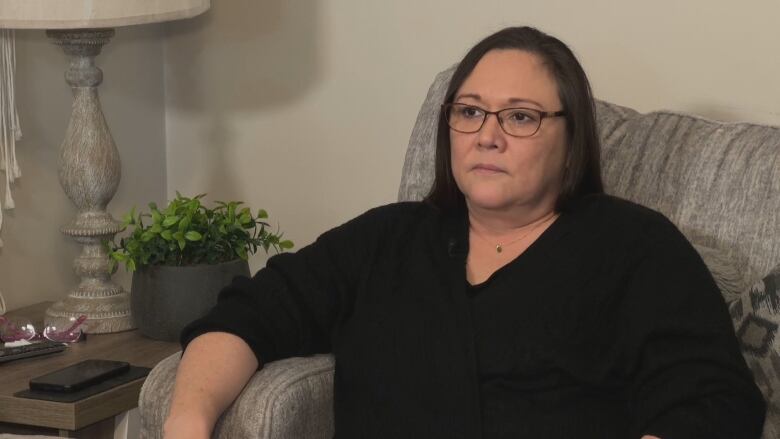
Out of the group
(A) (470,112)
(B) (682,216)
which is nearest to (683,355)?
(B) (682,216)

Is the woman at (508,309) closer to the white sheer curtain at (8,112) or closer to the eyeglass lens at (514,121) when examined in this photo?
the eyeglass lens at (514,121)

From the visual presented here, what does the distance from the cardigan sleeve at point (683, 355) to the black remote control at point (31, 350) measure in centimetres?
112

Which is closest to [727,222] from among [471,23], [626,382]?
[626,382]

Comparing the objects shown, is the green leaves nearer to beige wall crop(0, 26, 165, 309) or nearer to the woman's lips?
beige wall crop(0, 26, 165, 309)

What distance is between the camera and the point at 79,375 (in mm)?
2162

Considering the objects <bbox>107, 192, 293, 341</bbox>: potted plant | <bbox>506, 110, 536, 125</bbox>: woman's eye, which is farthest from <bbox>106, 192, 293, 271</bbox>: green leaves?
<bbox>506, 110, 536, 125</bbox>: woman's eye

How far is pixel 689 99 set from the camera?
8.05 feet

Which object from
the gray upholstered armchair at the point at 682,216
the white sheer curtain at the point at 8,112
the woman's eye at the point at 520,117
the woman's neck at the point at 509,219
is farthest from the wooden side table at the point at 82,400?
the woman's eye at the point at 520,117

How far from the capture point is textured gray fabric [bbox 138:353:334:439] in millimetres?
1758

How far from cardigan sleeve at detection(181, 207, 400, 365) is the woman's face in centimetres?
21

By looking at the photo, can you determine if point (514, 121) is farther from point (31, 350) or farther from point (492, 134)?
point (31, 350)

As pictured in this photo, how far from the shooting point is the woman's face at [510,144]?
71.0 inches

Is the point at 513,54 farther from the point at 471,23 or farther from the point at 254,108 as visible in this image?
the point at 254,108

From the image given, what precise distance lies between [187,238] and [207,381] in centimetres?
63
